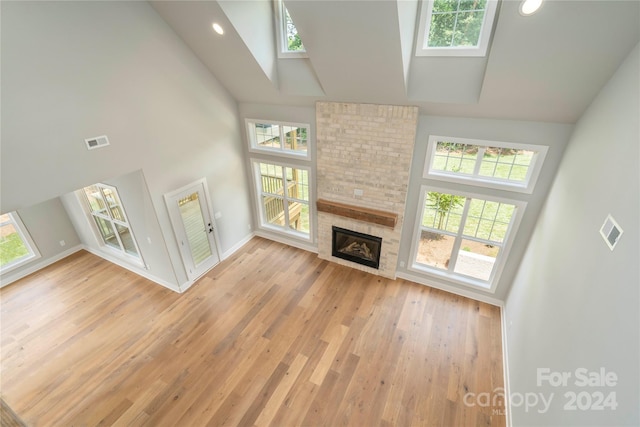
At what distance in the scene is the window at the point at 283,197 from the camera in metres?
6.03

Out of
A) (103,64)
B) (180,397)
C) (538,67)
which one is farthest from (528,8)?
(180,397)

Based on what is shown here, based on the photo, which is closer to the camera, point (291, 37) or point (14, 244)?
point (291, 37)

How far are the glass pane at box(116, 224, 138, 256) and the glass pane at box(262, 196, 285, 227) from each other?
110 inches

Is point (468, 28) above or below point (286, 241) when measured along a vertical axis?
above

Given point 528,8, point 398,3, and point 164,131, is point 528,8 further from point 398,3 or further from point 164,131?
point 164,131

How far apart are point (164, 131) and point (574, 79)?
17.3 ft

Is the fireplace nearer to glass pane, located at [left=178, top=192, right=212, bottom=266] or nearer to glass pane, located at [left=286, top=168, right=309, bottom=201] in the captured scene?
glass pane, located at [left=286, top=168, right=309, bottom=201]

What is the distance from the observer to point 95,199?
5805mm

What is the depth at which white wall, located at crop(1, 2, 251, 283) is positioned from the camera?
2.93m

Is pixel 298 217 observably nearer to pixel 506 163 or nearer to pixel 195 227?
pixel 195 227

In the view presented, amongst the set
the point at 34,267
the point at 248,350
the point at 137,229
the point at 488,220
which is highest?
the point at 488,220

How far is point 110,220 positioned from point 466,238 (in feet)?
22.1

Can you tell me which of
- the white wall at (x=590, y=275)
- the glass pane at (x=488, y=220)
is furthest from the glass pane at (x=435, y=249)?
the white wall at (x=590, y=275)

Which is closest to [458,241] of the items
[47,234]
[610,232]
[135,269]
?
[610,232]
